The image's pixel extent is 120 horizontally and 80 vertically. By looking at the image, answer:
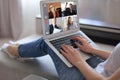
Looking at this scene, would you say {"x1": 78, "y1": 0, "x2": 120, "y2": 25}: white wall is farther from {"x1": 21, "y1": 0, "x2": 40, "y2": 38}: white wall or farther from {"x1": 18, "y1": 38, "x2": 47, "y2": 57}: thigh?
{"x1": 18, "y1": 38, "x2": 47, "y2": 57}: thigh

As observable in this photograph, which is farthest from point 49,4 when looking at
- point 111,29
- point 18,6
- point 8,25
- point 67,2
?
point 8,25

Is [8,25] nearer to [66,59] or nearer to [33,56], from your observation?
[33,56]

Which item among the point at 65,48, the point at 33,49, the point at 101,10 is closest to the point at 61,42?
the point at 65,48

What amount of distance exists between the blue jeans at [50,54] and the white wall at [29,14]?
92 cm

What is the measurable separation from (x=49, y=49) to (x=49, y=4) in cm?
29

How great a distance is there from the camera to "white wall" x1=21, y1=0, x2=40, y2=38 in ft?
7.57

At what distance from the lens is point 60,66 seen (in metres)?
1.21

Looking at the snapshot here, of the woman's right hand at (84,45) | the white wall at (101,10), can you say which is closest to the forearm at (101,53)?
the woman's right hand at (84,45)

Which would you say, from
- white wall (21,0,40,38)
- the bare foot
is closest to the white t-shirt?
the bare foot

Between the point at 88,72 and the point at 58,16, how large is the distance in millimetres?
522

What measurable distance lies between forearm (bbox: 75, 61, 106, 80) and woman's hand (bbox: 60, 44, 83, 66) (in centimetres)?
3

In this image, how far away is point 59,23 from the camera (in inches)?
56.5

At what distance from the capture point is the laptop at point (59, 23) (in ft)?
4.26

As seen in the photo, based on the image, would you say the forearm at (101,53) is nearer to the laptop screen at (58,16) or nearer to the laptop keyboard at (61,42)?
the laptop keyboard at (61,42)
